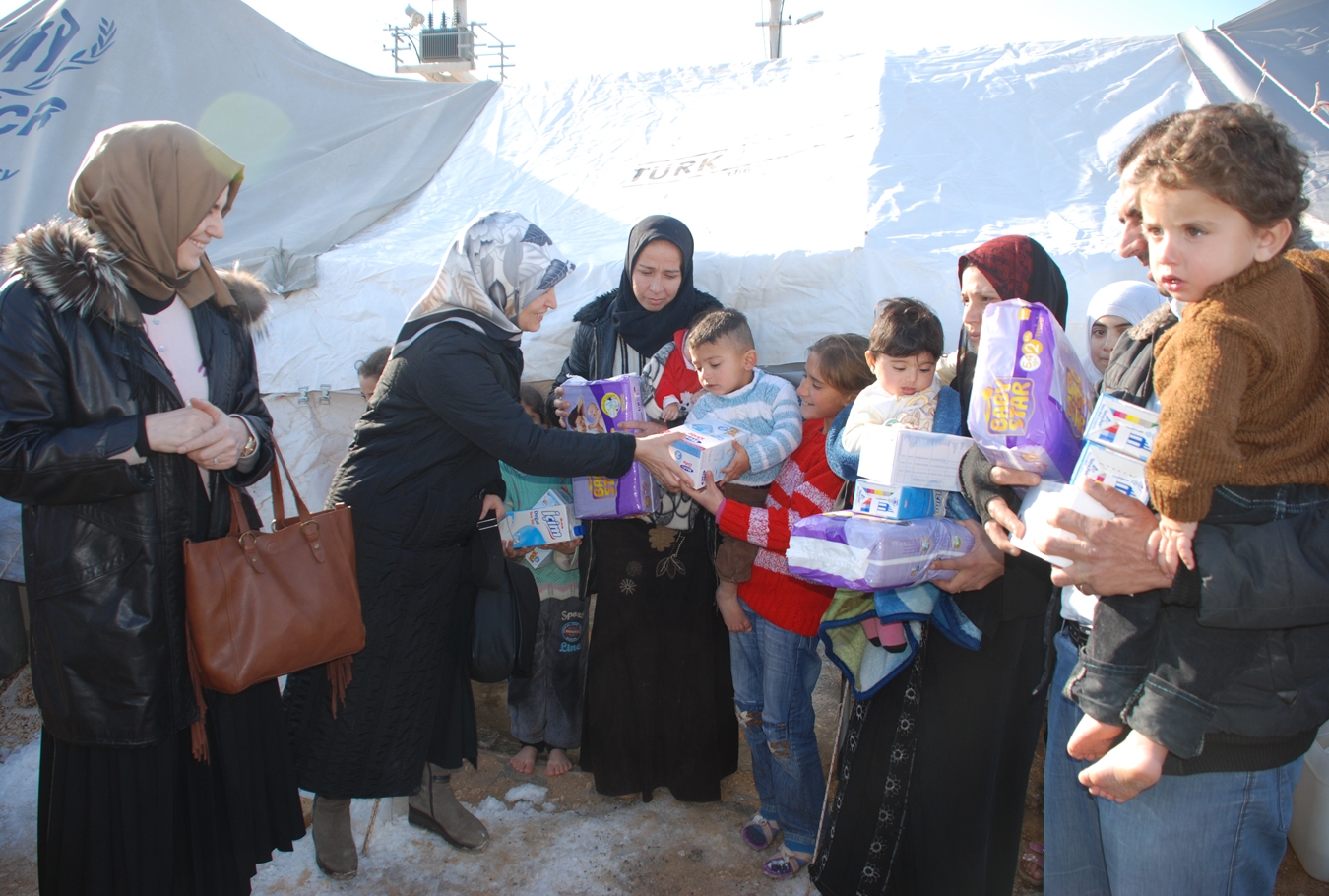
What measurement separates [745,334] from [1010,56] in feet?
9.33

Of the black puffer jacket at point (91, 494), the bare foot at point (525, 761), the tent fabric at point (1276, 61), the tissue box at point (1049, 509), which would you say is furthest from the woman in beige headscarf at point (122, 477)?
the tent fabric at point (1276, 61)

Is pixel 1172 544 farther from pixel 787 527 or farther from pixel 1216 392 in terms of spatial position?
pixel 787 527

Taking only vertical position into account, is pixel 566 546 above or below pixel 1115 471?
below

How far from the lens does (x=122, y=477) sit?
67.5 inches

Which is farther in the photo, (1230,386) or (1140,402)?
(1140,402)

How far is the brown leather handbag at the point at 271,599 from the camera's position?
6.08 ft

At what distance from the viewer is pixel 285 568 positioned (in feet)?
6.57

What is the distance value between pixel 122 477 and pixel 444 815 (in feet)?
5.18

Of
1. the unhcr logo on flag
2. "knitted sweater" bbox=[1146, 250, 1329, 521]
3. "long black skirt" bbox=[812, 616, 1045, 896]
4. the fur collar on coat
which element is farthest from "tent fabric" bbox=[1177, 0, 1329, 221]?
the unhcr logo on flag

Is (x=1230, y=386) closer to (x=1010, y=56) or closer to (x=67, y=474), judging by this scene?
(x=67, y=474)

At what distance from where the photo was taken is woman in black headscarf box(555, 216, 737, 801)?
9.31ft

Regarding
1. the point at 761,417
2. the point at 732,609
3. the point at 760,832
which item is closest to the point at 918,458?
the point at 761,417

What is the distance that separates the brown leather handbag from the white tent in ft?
4.87

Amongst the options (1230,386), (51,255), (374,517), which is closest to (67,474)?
(51,255)
